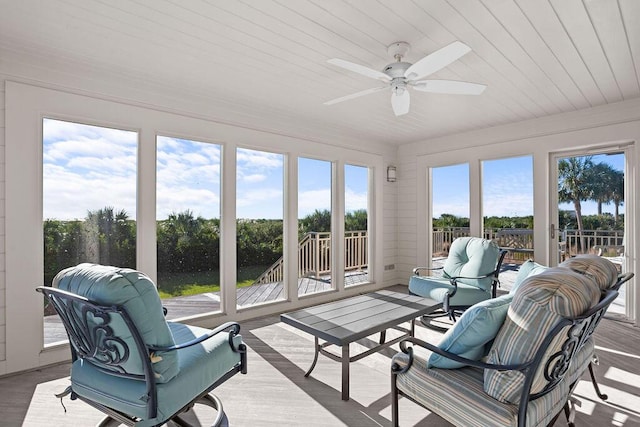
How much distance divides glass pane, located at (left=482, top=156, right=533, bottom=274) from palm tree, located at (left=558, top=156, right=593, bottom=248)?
35cm

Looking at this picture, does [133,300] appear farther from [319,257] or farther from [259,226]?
[319,257]

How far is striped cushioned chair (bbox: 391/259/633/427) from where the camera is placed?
4.64 feet

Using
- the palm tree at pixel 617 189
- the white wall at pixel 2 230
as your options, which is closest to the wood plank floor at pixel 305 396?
the white wall at pixel 2 230

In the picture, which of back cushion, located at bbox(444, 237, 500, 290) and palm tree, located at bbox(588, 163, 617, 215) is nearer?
back cushion, located at bbox(444, 237, 500, 290)

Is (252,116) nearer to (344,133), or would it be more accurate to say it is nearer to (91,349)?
(344,133)

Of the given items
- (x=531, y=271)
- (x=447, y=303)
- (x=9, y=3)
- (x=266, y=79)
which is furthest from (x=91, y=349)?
(x=447, y=303)

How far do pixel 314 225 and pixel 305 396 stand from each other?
2828 millimetres

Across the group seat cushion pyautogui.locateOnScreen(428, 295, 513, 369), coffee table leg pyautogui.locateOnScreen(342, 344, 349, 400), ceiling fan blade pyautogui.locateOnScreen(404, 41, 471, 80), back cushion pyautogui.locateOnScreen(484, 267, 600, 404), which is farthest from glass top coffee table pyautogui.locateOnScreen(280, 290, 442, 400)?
ceiling fan blade pyautogui.locateOnScreen(404, 41, 471, 80)

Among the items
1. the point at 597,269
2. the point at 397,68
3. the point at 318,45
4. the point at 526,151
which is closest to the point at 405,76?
the point at 397,68

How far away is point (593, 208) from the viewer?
4.31 metres

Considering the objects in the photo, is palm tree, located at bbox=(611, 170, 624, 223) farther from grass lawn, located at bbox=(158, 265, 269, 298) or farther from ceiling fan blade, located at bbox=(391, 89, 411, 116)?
grass lawn, located at bbox=(158, 265, 269, 298)

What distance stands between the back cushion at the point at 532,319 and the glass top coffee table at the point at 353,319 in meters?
1.01

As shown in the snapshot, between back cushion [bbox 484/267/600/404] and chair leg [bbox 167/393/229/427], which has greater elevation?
back cushion [bbox 484/267/600/404]

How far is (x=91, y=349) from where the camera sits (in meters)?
1.71
